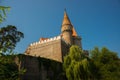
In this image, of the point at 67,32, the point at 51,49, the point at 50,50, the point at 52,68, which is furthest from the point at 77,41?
the point at 52,68

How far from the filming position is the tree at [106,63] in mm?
26328

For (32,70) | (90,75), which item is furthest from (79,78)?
(32,70)

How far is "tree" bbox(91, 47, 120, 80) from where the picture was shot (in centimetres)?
2633

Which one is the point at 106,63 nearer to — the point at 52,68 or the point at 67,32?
the point at 52,68

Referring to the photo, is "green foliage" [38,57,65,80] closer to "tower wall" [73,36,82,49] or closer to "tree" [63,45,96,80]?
"tree" [63,45,96,80]

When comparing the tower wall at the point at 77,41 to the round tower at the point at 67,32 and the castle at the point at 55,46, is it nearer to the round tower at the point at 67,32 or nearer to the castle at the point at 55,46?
the castle at the point at 55,46

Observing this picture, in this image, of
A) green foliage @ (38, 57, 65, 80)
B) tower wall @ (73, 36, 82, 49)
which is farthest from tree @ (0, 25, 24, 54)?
tower wall @ (73, 36, 82, 49)

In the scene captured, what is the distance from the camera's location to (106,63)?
2831 centimetres

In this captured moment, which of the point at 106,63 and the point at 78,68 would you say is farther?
the point at 106,63

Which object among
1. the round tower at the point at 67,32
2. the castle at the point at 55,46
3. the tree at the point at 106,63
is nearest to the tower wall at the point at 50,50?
the castle at the point at 55,46

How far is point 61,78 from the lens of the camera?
2842cm

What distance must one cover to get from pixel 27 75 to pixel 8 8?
1983cm

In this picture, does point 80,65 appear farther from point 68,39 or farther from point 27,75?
point 68,39

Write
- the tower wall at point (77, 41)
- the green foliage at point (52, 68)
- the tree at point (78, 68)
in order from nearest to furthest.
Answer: the tree at point (78, 68) → the green foliage at point (52, 68) → the tower wall at point (77, 41)
